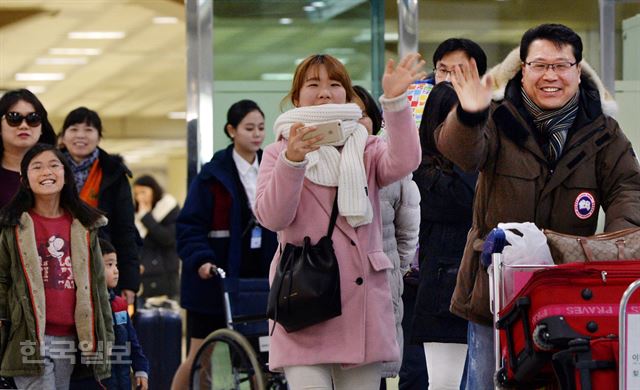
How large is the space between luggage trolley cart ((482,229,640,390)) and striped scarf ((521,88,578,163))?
84 centimetres

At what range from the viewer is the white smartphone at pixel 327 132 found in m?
5.88

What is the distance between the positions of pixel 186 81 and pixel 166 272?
2.21 m

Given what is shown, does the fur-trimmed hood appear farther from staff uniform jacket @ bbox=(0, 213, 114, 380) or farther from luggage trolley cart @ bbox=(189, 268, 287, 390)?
luggage trolley cart @ bbox=(189, 268, 287, 390)

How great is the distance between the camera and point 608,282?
17.6 ft

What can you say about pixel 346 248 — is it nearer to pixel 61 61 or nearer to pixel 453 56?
pixel 453 56

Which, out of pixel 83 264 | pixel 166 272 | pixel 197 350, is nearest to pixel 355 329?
pixel 83 264

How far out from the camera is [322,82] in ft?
20.7

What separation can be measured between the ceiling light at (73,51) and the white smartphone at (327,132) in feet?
25.0

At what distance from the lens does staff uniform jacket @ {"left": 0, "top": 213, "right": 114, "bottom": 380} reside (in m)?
7.74

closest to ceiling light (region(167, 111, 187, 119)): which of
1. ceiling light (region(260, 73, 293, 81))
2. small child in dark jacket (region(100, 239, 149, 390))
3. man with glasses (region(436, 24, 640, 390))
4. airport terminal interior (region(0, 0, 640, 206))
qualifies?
airport terminal interior (region(0, 0, 640, 206))

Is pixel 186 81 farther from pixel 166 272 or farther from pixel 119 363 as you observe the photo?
pixel 119 363

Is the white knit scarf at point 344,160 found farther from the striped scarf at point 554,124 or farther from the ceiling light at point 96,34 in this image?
the ceiling light at point 96,34

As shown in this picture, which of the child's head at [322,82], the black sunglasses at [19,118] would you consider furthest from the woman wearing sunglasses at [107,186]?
the child's head at [322,82]

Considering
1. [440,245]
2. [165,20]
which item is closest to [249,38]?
[165,20]
